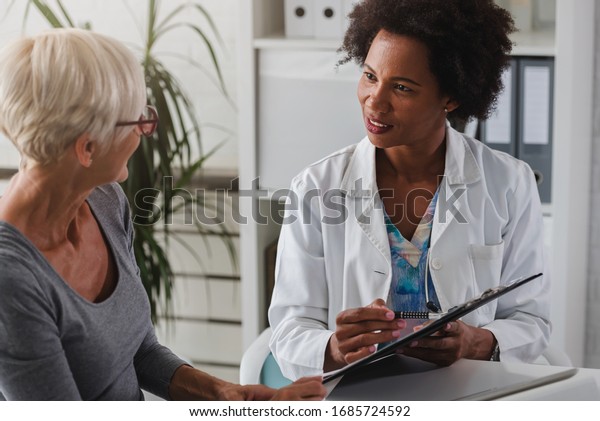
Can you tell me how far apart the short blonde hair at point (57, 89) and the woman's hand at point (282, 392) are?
409 mm

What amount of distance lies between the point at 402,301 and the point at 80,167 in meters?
0.76

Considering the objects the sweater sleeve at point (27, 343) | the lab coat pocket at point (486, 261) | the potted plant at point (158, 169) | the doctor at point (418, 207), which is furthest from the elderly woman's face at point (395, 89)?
the potted plant at point (158, 169)

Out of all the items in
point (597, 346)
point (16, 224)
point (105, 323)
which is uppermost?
point (16, 224)

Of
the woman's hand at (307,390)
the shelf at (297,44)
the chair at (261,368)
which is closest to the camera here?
the woman's hand at (307,390)

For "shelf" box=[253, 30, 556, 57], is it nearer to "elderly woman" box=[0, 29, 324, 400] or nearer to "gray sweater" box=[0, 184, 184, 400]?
"gray sweater" box=[0, 184, 184, 400]

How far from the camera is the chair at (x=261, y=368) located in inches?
67.7

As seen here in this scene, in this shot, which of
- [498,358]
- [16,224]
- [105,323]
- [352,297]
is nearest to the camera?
[16,224]

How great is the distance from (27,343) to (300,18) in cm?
148

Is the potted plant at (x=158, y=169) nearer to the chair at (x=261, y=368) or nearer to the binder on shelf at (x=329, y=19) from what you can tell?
the binder on shelf at (x=329, y=19)

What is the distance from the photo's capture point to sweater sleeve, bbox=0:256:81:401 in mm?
1013
